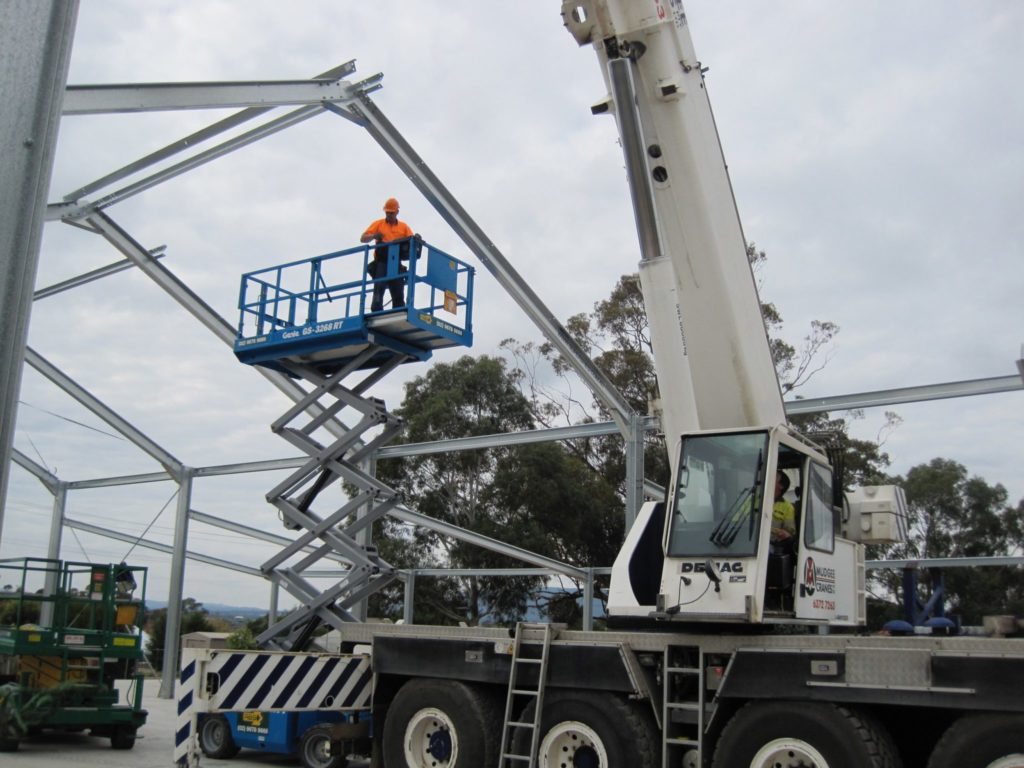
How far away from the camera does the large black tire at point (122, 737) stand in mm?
13867

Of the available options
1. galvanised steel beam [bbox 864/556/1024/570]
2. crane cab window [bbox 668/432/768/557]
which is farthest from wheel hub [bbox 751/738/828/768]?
galvanised steel beam [bbox 864/556/1024/570]

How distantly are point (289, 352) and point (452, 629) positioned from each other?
15.7ft

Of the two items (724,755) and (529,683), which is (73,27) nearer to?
(724,755)

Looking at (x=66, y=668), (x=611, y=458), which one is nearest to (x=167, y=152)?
(x=66, y=668)

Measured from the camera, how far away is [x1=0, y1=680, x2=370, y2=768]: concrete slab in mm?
12031

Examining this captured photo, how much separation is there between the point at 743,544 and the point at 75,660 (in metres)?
10.7

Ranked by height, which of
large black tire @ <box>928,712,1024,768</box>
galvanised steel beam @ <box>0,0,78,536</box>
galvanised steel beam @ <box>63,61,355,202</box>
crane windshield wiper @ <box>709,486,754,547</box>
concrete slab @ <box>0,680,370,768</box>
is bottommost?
large black tire @ <box>928,712,1024,768</box>

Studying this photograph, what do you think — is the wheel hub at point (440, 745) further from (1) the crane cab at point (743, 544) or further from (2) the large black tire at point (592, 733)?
(1) the crane cab at point (743, 544)

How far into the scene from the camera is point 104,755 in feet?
42.5

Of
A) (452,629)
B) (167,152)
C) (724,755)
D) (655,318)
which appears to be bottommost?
(724,755)

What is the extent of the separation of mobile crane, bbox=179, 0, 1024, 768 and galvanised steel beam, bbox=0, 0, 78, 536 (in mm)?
6588

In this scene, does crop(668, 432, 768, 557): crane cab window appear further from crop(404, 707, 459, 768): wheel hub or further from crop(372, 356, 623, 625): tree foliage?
crop(372, 356, 623, 625): tree foliage

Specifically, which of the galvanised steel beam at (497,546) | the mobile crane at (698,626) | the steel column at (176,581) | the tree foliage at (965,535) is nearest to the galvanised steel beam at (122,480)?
Result: the steel column at (176,581)

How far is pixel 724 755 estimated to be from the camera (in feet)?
26.0
